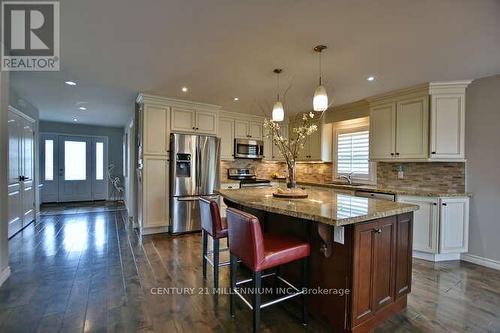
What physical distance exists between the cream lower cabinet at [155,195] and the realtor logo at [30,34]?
6.34 ft

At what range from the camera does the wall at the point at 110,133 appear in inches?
Result: 301

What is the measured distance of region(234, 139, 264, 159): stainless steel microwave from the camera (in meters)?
5.59

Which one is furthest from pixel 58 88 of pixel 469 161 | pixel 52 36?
pixel 469 161

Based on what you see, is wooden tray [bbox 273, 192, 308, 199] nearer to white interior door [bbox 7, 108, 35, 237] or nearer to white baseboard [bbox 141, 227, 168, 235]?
white baseboard [bbox 141, 227, 168, 235]

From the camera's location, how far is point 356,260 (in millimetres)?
1710

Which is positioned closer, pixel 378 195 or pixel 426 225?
pixel 426 225

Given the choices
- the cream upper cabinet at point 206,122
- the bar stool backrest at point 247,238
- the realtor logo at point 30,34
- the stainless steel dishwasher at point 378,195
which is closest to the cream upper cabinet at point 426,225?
the stainless steel dishwasher at point 378,195

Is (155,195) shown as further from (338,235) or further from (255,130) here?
(338,235)

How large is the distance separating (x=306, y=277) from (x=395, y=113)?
3.11m

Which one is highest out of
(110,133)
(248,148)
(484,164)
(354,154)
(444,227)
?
(110,133)

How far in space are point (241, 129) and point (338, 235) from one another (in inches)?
166

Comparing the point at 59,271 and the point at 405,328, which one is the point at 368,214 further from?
the point at 59,271

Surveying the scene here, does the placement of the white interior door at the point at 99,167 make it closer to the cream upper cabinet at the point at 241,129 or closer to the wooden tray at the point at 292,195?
the cream upper cabinet at the point at 241,129

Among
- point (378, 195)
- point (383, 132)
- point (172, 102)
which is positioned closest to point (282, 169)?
point (383, 132)
